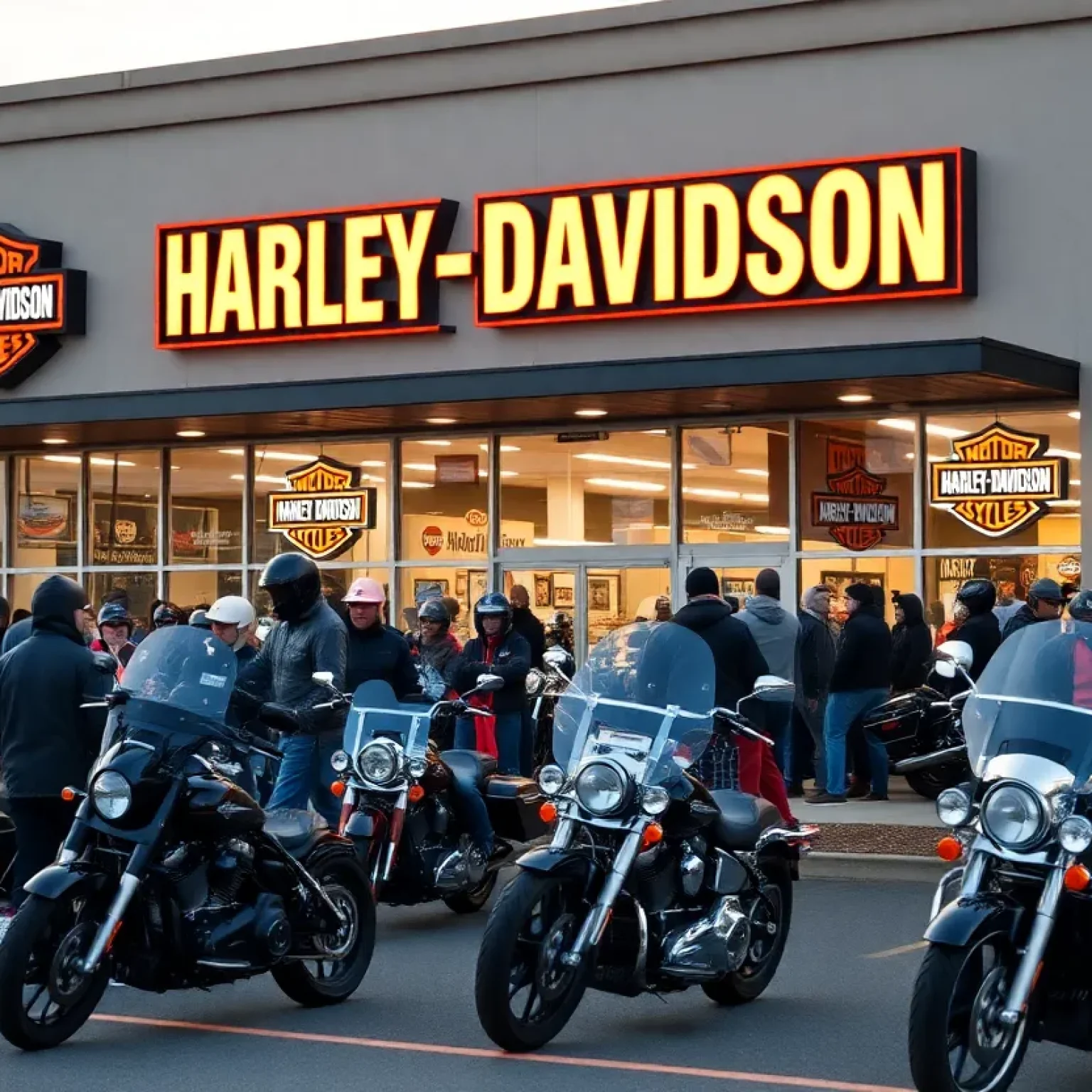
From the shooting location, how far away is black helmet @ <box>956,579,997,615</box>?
16.3 metres

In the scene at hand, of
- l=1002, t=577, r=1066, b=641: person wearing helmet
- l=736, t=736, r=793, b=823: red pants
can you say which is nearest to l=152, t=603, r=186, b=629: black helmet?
l=736, t=736, r=793, b=823: red pants

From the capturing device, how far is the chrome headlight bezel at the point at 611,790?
304 inches

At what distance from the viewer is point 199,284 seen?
2155cm

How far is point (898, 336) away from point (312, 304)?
6.08m

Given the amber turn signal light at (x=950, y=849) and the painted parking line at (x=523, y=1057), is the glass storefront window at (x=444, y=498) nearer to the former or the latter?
the painted parking line at (x=523, y=1057)

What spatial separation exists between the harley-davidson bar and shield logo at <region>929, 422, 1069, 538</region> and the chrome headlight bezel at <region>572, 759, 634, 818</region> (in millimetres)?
11297

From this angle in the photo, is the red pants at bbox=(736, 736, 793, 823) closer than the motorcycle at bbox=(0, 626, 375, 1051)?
No

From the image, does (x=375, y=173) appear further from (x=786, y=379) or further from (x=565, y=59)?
(x=786, y=379)

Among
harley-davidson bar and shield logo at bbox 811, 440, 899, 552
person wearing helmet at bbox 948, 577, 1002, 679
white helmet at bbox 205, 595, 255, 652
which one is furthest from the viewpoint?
harley-davidson bar and shield logo at bbox 811, 440, 899, 552

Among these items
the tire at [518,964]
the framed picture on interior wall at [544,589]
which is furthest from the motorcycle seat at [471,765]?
the framed picture on interior wall at [544,589]

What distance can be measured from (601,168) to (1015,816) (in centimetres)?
1410

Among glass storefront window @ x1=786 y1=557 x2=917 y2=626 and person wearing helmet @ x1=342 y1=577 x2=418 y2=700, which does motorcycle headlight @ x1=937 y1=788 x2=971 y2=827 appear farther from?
glass storefront window @ x1=786 y1=557 x2=917 y2=626

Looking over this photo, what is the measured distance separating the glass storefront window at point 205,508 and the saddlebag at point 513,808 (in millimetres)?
11827

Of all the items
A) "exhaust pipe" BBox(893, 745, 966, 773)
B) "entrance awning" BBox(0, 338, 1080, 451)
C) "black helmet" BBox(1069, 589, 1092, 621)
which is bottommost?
"exhaust pipe" BBox(893, 745, 966, 773)
